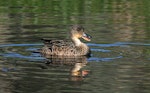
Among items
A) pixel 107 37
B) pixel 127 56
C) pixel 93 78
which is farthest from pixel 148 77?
pixel 107 37

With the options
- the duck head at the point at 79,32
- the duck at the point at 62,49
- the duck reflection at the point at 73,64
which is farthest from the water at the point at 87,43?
the duck head at the point at 79,32

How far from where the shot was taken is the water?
1205 centimetres

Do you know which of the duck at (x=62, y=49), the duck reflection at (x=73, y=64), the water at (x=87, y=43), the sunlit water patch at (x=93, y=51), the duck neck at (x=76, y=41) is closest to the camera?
the water at (x=87, y=43)

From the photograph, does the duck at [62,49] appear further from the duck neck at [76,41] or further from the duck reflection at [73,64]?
the duck neck at [76,41]

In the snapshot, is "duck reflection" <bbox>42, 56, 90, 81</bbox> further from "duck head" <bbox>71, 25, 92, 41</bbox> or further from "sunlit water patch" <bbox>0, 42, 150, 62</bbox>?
"duck head" <bbox>71, 25, 92, 41</bbox>

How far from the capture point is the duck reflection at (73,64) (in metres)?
13.0

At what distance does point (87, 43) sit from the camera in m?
16.9

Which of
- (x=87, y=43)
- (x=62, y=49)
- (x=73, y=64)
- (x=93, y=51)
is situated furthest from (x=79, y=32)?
(x=73, y=64)

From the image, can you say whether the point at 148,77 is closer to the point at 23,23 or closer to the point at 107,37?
the point at 107,37

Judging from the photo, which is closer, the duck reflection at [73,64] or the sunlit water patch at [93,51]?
the duck reflection at [73,64]

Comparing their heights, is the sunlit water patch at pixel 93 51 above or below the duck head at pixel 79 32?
below

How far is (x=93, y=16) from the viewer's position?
2056 centimetres

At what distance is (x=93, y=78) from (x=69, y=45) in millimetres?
3284

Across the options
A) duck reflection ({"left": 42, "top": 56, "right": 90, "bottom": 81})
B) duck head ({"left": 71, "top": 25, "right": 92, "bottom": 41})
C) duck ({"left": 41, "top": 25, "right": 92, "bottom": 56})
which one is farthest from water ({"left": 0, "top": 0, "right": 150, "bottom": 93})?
duck head ({"left": 71, "top": 25, "right": 92, "bottom": 41})
